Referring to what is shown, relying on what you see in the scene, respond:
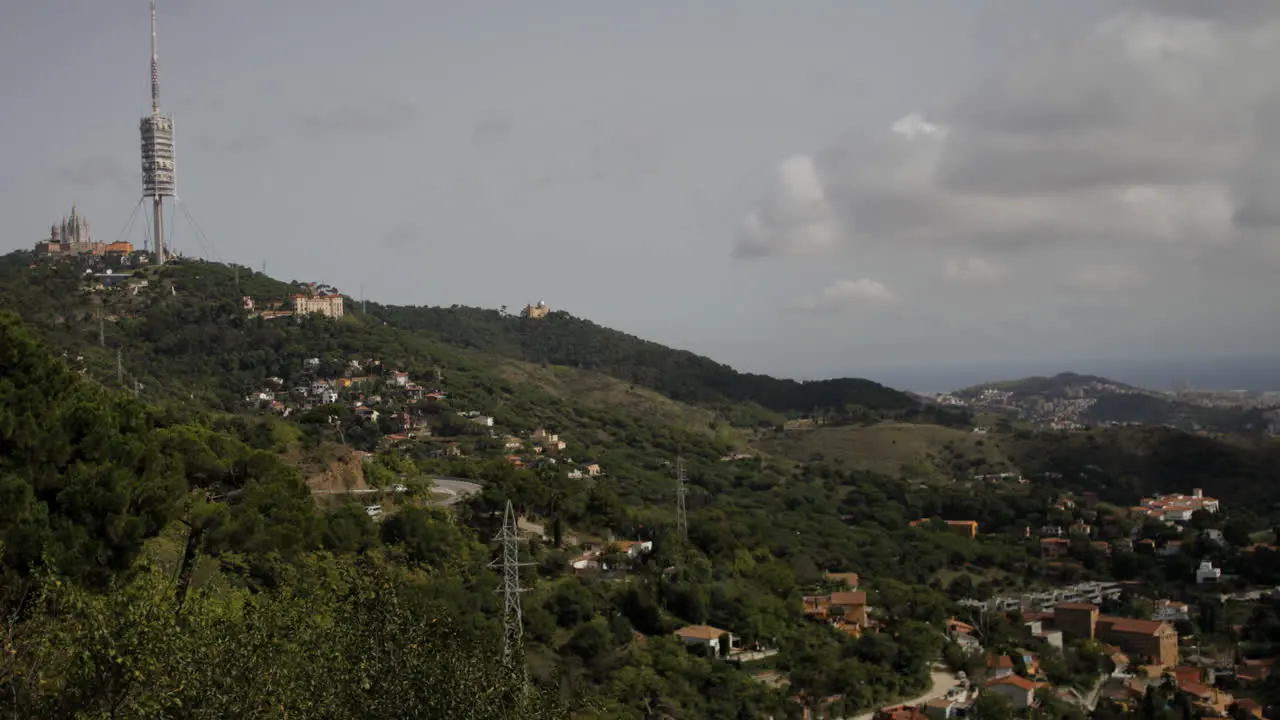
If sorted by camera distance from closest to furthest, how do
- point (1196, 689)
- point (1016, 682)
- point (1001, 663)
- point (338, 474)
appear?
point (1016, 682) → point (1196, 689) → point (338, 474) → point (1001, 663)

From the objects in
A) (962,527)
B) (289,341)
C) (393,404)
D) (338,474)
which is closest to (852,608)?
(338,474)

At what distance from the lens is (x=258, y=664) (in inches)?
350

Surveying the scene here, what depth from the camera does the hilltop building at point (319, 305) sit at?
74481mm

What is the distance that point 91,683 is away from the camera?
9250 mm

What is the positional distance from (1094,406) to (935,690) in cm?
12158

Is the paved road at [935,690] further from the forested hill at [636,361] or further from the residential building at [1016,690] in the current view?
the forested hill at [636,361]

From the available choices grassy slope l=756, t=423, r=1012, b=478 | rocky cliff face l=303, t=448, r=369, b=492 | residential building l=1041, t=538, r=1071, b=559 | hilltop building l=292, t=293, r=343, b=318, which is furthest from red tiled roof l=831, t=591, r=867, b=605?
hilltop building l=292, t=293, r=343, b=318

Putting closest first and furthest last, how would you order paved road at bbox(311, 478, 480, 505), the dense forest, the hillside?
the dense forest, paved road at bbox(311, 478, 480, 505), the hillside

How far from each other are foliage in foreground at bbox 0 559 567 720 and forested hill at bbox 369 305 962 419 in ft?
265

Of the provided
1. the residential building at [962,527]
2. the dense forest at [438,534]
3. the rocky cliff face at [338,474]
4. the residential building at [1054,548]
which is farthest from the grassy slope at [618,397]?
the rocky cliff face at [338,474]

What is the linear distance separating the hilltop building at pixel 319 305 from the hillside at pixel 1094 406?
65.9 metres

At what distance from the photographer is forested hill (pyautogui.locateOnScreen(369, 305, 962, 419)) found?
311ft

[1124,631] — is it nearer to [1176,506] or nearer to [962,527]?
[962,527]

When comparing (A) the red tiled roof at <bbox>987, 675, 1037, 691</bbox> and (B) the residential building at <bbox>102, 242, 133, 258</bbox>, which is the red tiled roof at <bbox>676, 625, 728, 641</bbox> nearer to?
(A) the red tiled roof at <bbox>987, 675, 1037, 691</bbox>
